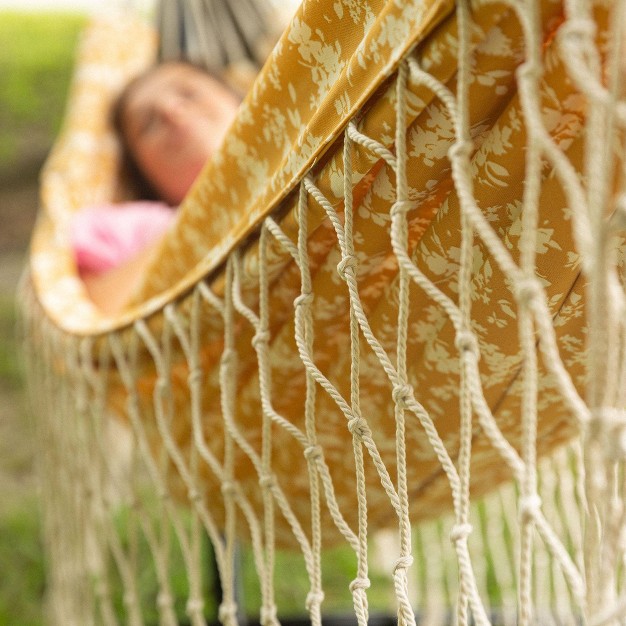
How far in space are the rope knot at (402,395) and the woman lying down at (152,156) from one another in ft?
2.38

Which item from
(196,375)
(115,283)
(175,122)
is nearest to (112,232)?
(115,283)

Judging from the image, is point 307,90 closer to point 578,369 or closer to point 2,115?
point 578,369

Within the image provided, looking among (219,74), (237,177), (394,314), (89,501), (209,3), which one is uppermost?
(209,3)

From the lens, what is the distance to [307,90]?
0.44 m

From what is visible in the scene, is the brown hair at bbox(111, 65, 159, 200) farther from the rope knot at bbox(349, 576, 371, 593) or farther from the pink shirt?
the rope knot at bbox(349, 576, 371, 593)

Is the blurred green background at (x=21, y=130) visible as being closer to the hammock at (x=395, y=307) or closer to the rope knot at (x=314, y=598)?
the hammock at (x=395, y=307)

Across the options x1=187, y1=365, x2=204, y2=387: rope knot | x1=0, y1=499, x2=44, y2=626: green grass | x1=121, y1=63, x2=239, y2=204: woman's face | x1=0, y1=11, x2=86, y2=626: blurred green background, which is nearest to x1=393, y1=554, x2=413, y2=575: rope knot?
x1=187, y1=365, x2=204, y2=387: rope knot

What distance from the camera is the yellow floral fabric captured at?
337 mm

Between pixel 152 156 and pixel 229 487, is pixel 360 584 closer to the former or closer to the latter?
pixel 229 487

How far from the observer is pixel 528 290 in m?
0.28

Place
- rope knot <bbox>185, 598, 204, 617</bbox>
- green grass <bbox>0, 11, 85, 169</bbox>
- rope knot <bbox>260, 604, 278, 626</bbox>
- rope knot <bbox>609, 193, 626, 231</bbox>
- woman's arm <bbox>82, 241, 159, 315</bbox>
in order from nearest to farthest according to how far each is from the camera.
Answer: rope knot <bbox>609, 193, 626, 231</bbox> < rope knot <bbox>260, 604, 278, 626</bbox> < rope knot <bbox>185, 598, 204, 617</bbox> < woman's arm <bbox>82, 241, 159, 315</bbox> < green grass <bbox>0, 11, 85, 169</bbox>

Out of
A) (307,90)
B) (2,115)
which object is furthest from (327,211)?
(2,115)

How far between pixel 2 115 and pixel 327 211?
2.00m

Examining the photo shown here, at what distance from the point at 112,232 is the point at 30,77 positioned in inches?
48.9
